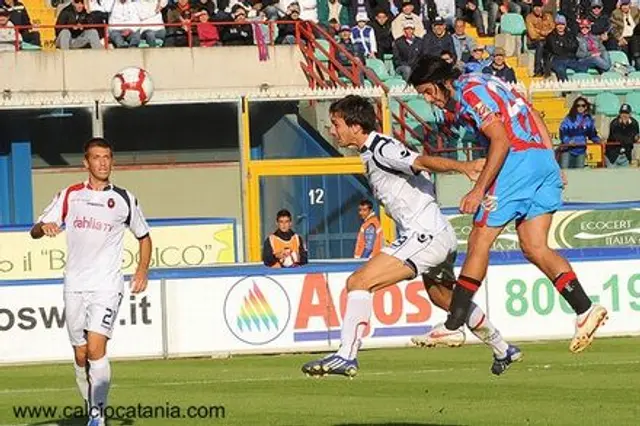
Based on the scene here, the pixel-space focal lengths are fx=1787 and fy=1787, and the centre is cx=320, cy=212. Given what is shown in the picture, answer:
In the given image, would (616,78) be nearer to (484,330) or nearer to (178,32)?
(178,32)

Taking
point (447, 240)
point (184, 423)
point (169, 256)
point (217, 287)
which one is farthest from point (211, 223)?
point (447, 240)

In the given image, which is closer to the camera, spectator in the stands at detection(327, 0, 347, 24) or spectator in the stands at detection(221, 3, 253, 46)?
spectator in the stands at detection(221, 3, 253, 46)

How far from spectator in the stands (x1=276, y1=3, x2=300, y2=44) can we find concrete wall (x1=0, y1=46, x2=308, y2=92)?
744 mm

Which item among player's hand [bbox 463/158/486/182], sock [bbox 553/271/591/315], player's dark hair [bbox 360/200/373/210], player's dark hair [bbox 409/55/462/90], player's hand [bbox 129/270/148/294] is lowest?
player's dark hair [bbox 360/200/373/210]

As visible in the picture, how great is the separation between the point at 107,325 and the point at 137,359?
7.77 meters

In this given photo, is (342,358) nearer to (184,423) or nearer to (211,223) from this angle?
Result: (184,423)

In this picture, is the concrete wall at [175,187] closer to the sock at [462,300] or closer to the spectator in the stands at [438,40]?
the spectator in the stands at [438,40]

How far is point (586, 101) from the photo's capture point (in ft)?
83.8

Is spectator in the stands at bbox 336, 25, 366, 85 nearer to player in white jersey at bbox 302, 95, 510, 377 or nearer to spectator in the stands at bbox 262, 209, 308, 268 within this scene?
spectator in the stands at bbox 262, 209, 308, 268

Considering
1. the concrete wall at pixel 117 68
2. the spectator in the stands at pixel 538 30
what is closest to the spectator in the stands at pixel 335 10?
the concrete wall at pixel 117 68

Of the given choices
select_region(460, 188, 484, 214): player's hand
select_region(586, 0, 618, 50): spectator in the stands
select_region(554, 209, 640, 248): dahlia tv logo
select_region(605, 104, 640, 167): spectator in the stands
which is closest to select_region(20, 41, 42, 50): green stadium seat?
select_region(554, 209, 640, 248): dahlia tv logo

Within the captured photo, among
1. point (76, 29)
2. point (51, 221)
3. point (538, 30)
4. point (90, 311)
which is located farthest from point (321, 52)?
point (90, 311)

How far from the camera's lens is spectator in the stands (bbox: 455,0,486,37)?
3188 centimetres

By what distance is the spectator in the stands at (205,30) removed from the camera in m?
28.8
